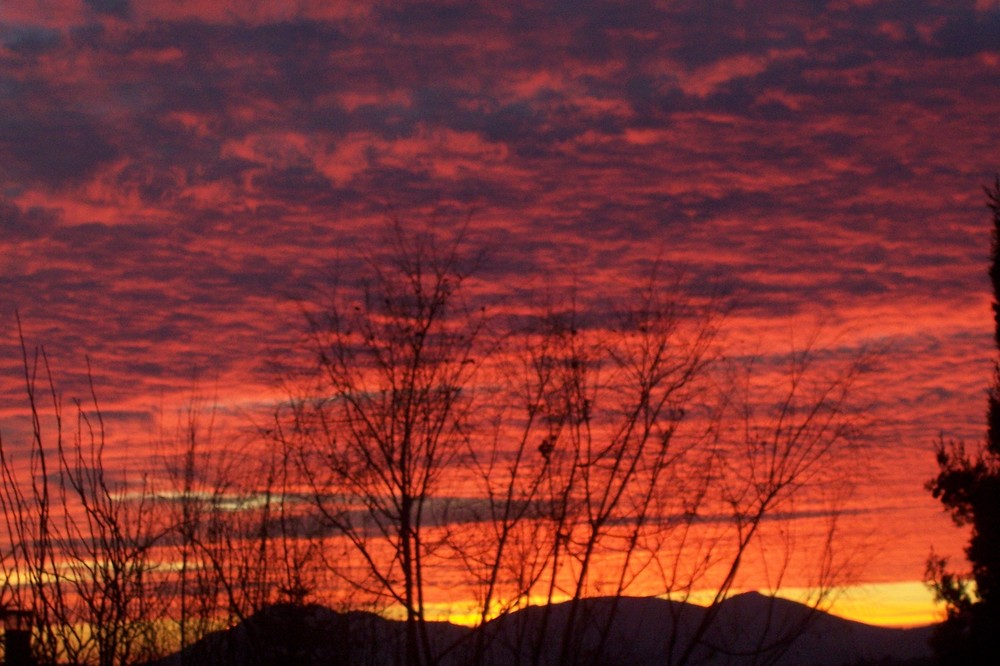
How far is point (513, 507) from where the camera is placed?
13.9 meters

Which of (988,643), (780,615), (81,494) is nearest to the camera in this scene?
(81,494)

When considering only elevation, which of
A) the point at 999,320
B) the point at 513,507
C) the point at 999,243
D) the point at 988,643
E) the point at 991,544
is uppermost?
the point at 999,243

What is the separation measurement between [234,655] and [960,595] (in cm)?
832

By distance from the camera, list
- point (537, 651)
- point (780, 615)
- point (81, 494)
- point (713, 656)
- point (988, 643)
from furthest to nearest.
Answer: point (780, 615) < point (713, 656) < point (537, 651) < point (988, 643) < point (81, 494)

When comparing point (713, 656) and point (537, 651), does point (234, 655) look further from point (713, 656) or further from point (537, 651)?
point (713, 656)

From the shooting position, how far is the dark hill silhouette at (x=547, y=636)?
1342 cm

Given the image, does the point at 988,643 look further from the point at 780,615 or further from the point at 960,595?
the point at 780,615

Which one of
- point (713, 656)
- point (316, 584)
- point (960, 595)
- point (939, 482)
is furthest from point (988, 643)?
point (316, 584)

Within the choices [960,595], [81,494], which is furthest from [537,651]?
[81,494]

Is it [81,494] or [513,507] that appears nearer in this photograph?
[81,494]

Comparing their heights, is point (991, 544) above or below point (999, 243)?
below

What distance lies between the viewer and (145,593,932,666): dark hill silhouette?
1342cm

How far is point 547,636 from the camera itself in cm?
1416

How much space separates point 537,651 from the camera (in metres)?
13.3
